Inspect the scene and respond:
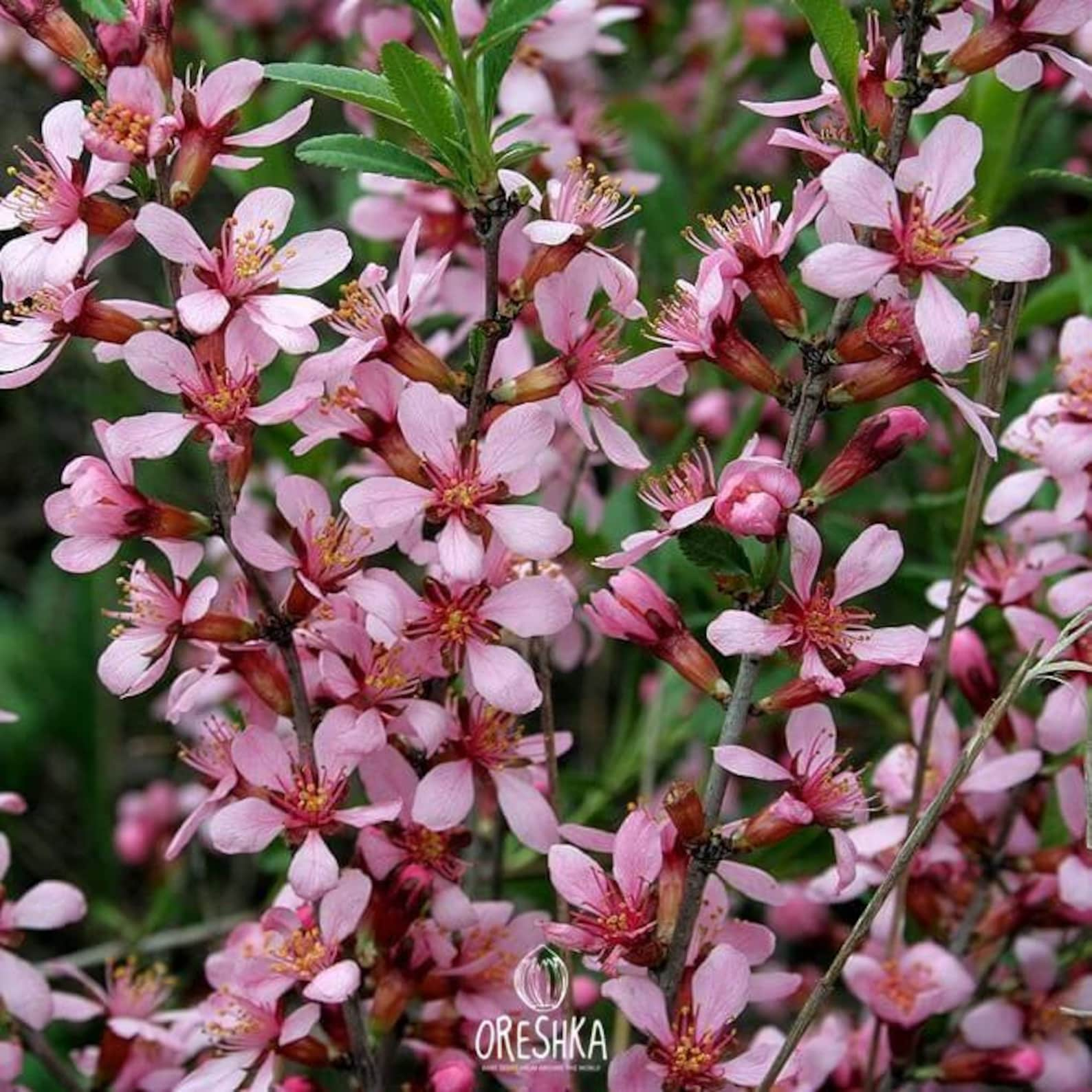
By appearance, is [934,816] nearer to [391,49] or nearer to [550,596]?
[550,596]

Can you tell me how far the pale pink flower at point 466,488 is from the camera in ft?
3.18

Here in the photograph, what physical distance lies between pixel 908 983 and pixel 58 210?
792 mm

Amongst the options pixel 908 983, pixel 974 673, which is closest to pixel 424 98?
pixel 974 673

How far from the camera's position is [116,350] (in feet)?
3.38

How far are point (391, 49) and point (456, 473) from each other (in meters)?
0.25

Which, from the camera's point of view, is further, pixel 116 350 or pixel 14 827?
pixel 14 827

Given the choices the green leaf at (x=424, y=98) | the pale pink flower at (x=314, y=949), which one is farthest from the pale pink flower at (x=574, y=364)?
the pale pink flower at (x=314, y=949)

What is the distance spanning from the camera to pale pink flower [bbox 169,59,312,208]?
3.35 feet

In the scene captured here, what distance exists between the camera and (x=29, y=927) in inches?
48.7

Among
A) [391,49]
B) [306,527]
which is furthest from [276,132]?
[306,527]

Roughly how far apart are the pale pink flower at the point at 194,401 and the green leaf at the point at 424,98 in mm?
163

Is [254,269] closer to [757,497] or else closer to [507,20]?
[507,20]

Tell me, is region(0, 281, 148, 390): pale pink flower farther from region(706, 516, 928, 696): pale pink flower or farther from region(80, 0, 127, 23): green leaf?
region(706, 516, 928, 696): pale pink flower

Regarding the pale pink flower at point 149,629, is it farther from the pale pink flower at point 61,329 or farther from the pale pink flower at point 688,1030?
the pale pink flower at point 688,1030
